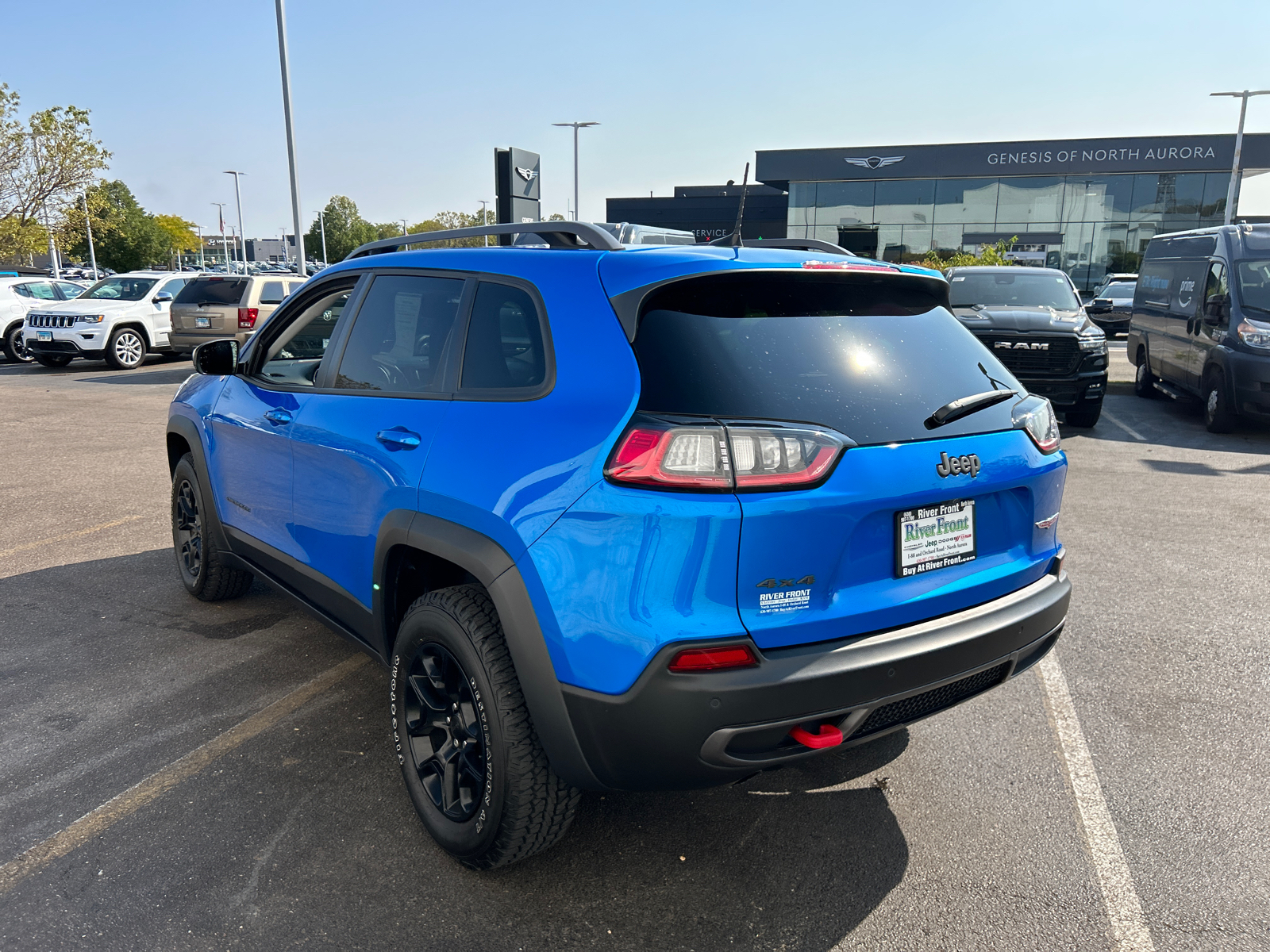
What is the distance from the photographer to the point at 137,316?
1714cm

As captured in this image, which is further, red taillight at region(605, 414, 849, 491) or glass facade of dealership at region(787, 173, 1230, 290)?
glass facade of dealership at region(787, 173, 1230, 290)

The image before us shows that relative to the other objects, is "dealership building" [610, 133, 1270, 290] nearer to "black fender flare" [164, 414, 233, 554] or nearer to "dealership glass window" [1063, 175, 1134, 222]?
"dealership glass window" [1063, 175, 1134, 222]

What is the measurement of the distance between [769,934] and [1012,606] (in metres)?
1.10

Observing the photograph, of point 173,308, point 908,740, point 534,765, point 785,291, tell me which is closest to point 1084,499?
point 908,740

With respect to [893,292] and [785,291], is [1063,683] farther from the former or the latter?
[785,291]

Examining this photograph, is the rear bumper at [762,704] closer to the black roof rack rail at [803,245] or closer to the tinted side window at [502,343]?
the tinted side window at [502,343]

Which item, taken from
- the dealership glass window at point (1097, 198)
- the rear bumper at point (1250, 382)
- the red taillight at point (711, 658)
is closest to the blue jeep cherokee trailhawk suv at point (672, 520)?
the red taillight at point (711, 658)

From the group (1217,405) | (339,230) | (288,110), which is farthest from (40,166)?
(339,230)

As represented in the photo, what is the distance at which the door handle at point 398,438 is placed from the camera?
2.77m

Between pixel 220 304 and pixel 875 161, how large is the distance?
101 ft

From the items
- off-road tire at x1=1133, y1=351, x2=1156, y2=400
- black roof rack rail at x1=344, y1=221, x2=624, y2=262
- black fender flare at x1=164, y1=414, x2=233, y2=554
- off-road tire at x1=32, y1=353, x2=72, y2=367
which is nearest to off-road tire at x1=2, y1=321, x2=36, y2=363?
off-road tire at x1=32, y1=353, x2=72, y2=367

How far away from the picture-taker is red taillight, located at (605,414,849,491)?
2111 mm

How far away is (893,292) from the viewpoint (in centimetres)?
276

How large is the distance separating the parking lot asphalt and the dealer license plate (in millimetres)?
927
